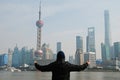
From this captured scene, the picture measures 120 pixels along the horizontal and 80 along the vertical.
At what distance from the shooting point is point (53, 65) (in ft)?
21.5

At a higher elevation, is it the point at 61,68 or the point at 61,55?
the point at 61,55

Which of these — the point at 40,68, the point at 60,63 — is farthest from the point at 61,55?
the point at 40,68

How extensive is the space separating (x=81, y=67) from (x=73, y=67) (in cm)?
20

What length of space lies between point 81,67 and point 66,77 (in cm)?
45

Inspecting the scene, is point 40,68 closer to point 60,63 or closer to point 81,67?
point 60,63

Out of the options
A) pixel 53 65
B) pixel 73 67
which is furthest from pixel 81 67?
pixel 53 65

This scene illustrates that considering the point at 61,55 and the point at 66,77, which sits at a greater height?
the point at 61,55

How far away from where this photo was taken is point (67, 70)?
650 cm

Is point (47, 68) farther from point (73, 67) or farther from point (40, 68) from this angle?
point (73, 67)

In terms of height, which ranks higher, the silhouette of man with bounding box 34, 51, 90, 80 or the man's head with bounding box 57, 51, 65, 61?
the man's head with bounding box 57, 51, 65, 61

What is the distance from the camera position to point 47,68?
6.61 m

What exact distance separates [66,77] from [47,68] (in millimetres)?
531

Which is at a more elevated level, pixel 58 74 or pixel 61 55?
pixel 61 55

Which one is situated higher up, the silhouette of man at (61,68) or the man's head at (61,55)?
the man's head at (61,55)
